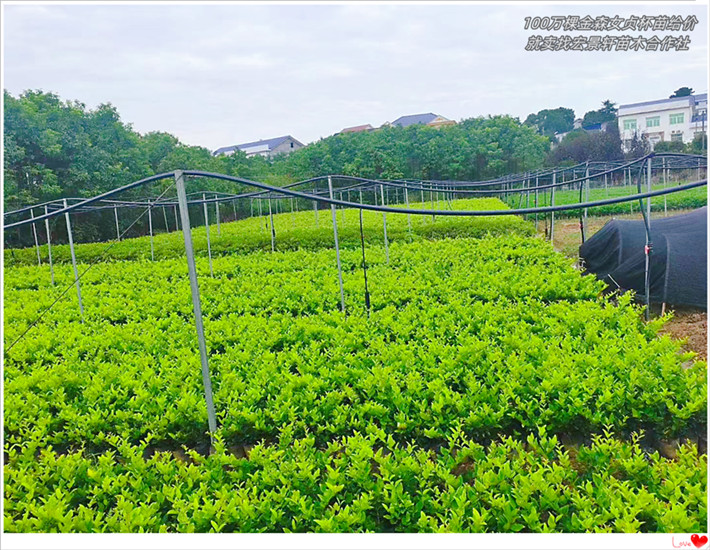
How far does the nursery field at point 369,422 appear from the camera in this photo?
2408 millimetres

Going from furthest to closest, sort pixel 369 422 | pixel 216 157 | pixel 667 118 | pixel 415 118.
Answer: pixel 415 118 → pixel 667 118 → pixel 216 157 → pixel 369 422

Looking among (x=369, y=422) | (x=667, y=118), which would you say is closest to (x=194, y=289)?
(x=369, y=422)

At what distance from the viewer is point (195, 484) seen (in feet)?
8.91

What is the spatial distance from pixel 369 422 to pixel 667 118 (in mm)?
51527

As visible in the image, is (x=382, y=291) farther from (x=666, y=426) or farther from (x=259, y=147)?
(x=259, y=147)

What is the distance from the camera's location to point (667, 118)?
44.7 m

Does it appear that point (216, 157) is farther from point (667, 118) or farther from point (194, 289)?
point (667, 118)

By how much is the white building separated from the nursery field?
45.6 metres

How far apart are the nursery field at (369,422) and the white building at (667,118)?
150 feet

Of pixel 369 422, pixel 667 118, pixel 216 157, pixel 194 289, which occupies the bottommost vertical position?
pixel 369 422

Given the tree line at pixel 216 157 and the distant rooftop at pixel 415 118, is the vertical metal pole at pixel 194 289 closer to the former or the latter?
the tree line at pixel 216 157

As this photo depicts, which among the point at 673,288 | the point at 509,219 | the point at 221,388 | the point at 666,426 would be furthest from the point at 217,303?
the point at 509,219

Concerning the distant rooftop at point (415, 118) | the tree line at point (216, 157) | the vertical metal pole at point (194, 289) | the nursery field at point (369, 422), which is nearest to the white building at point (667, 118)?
the tree line at point (216, 157)

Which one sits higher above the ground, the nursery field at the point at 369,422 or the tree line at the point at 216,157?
the tree line at the point at 216,157
